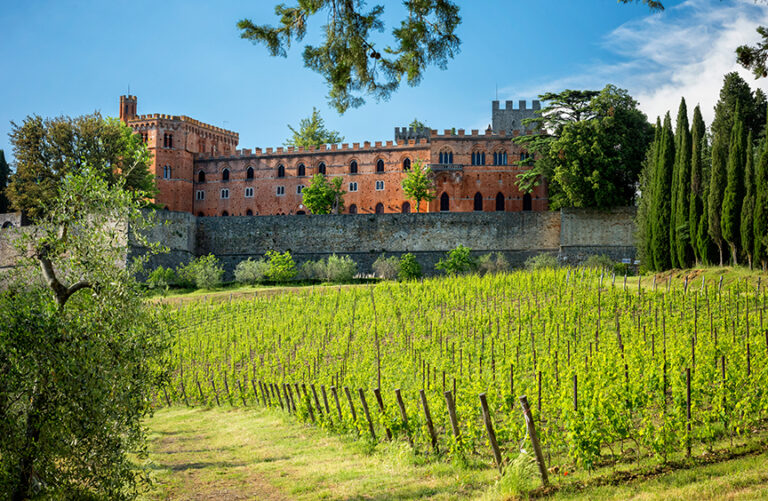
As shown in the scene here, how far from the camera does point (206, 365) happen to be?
20156mm

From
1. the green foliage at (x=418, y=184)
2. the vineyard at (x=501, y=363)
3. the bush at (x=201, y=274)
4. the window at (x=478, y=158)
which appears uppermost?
the window at (x=478, y=158)

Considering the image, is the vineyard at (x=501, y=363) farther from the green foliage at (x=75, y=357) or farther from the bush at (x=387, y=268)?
the bush at (x=387, y=268)

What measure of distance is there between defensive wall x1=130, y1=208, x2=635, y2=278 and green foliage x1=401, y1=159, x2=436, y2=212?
19.2ft

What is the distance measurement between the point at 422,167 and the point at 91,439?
4056 cm

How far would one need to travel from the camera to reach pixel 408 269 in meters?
35.0

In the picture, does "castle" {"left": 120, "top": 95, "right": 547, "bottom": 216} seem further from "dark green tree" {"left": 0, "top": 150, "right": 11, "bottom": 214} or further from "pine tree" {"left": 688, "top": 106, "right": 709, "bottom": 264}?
"pine tree" {"left": 688, "top": 106, "right": 709, "bottom": 264}

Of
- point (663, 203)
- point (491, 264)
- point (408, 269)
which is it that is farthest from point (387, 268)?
point (663, 203)

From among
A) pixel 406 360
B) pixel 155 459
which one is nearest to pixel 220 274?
pixel 406 360

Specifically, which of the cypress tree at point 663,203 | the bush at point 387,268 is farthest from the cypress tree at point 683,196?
the bush at point 387,268

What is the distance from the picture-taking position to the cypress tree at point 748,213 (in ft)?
75.7

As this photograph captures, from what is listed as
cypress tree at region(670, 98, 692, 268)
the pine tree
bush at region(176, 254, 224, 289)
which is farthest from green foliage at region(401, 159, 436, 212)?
the pine tree

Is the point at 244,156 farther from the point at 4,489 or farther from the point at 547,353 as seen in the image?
the point at 4,489

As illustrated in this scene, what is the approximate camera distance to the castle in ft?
152

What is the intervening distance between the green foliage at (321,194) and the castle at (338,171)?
1.59 metres
